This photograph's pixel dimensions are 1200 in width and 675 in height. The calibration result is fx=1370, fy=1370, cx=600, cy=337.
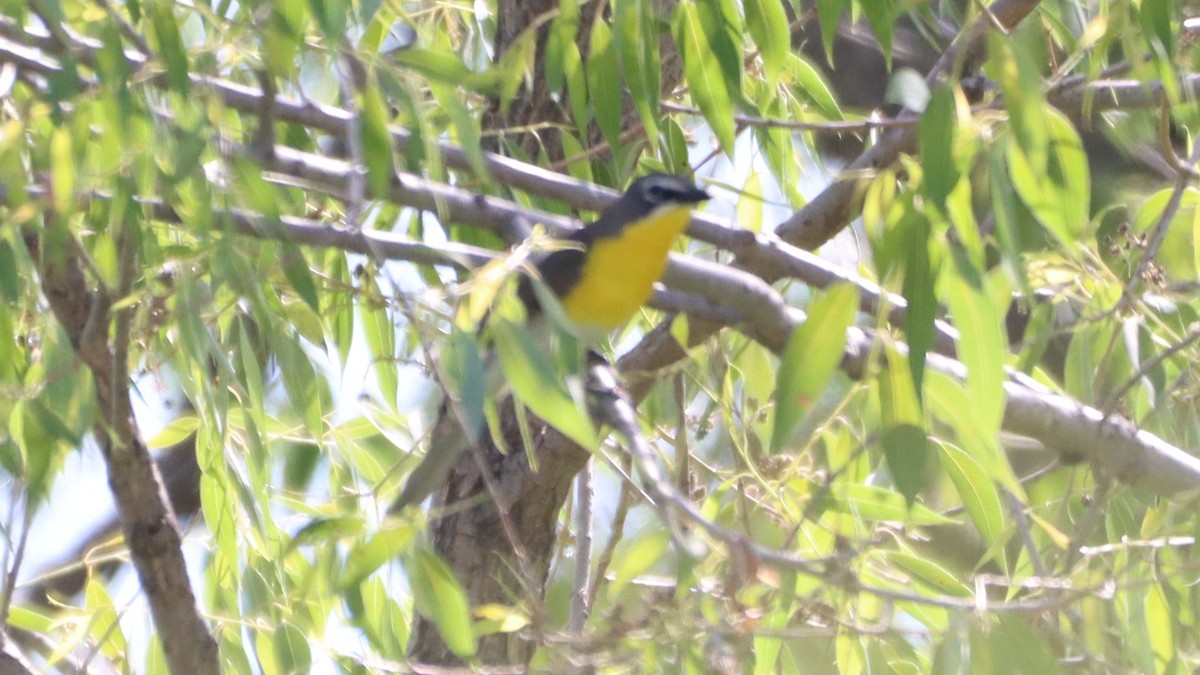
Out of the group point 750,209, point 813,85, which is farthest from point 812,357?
point 813,85

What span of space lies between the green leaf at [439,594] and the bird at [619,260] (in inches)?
38.2

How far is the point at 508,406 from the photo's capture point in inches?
106

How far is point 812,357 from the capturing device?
1445mm

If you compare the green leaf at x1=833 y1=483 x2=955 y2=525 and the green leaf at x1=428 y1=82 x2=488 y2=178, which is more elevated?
the green leaf at x1=428 y1=82 x2=488 y2=178

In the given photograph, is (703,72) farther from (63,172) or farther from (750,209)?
(63,172)

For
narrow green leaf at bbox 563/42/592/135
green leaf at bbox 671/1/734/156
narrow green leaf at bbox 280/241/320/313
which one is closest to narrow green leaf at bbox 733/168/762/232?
narrow green leaf at bbox 563/42/592/135

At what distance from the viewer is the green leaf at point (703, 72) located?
6.12 feet

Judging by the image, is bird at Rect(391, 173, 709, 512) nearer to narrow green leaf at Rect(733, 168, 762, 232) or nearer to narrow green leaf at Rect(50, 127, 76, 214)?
narrow green leaf at Rect(733, 168, 762, 232)

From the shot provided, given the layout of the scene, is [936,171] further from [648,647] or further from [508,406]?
[508,406]

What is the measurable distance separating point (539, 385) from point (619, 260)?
1.38 meters

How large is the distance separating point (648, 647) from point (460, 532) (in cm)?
128

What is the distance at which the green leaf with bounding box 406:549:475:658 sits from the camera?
54.6 inches

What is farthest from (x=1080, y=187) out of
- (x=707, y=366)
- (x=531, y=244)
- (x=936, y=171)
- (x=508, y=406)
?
(x=508, y=406)

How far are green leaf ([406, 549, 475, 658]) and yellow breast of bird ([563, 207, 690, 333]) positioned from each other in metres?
1.18
